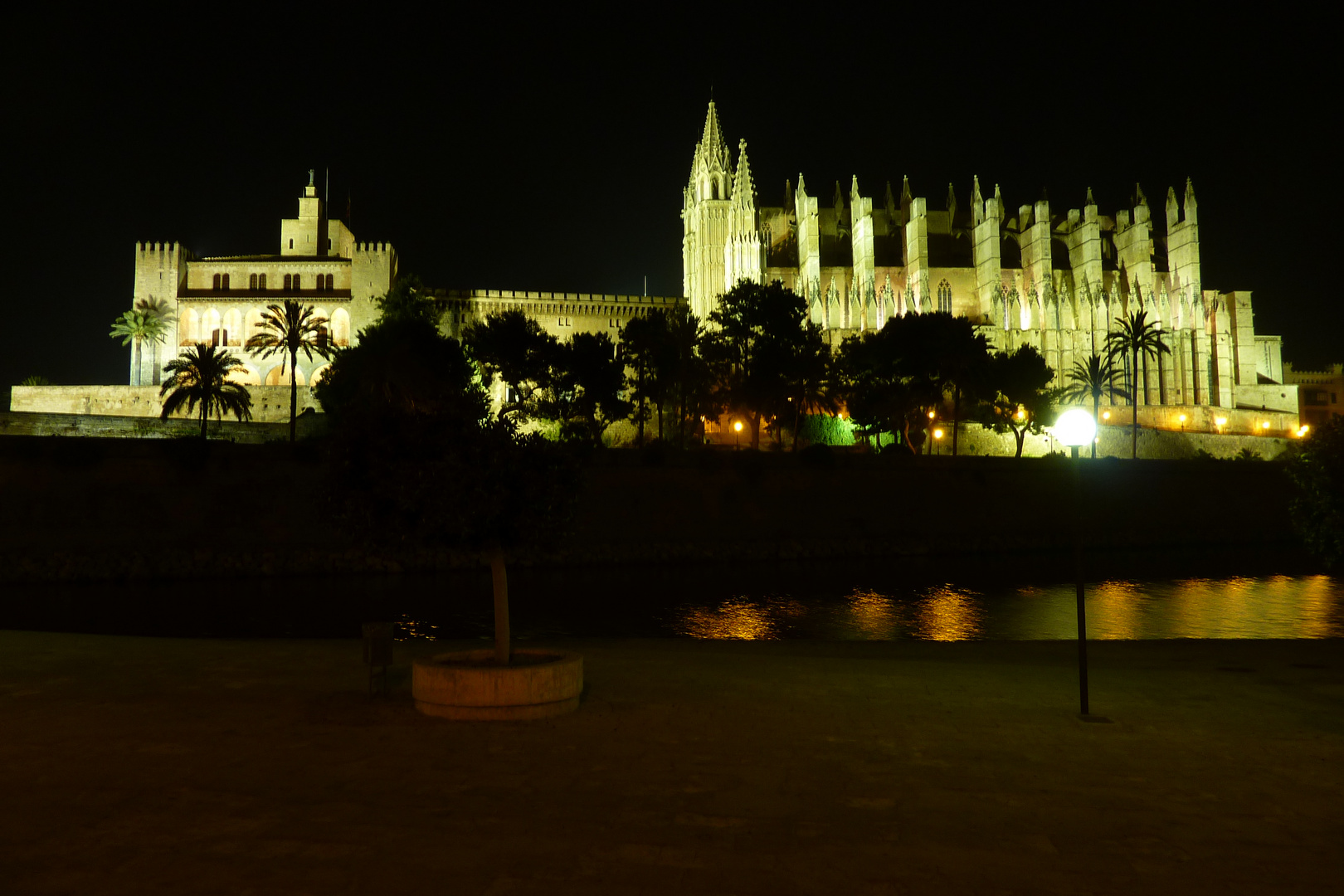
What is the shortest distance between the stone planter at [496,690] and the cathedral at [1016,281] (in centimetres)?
5274

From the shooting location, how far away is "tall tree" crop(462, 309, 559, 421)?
46.3m

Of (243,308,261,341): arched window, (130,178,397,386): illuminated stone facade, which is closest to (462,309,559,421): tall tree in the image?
(130,178,397,386): illuminated stone facade

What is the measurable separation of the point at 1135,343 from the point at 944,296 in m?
14.7

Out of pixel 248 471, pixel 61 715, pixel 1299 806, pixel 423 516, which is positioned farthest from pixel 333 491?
pixel 248 471

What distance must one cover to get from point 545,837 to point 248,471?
2951 cm

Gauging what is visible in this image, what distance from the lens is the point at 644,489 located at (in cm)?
3484

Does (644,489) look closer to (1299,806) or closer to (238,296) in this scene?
(1299,806)

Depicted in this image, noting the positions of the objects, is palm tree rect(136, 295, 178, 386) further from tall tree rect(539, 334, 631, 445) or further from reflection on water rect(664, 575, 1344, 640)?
reflection on water rect(664, 575, 1344, 640)

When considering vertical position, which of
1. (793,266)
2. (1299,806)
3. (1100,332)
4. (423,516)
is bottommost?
(1299,806)

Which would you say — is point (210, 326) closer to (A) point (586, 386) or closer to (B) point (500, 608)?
(A) point (586, 386)

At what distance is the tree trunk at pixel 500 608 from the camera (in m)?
8.34

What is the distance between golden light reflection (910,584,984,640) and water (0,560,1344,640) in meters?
0.06

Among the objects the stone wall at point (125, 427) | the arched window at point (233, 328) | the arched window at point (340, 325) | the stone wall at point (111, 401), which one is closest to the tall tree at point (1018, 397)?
the stone wall at point (125, 427)

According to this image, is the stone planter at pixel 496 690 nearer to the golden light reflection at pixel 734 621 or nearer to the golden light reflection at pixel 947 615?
the golden light reflection at pixel 734 621
